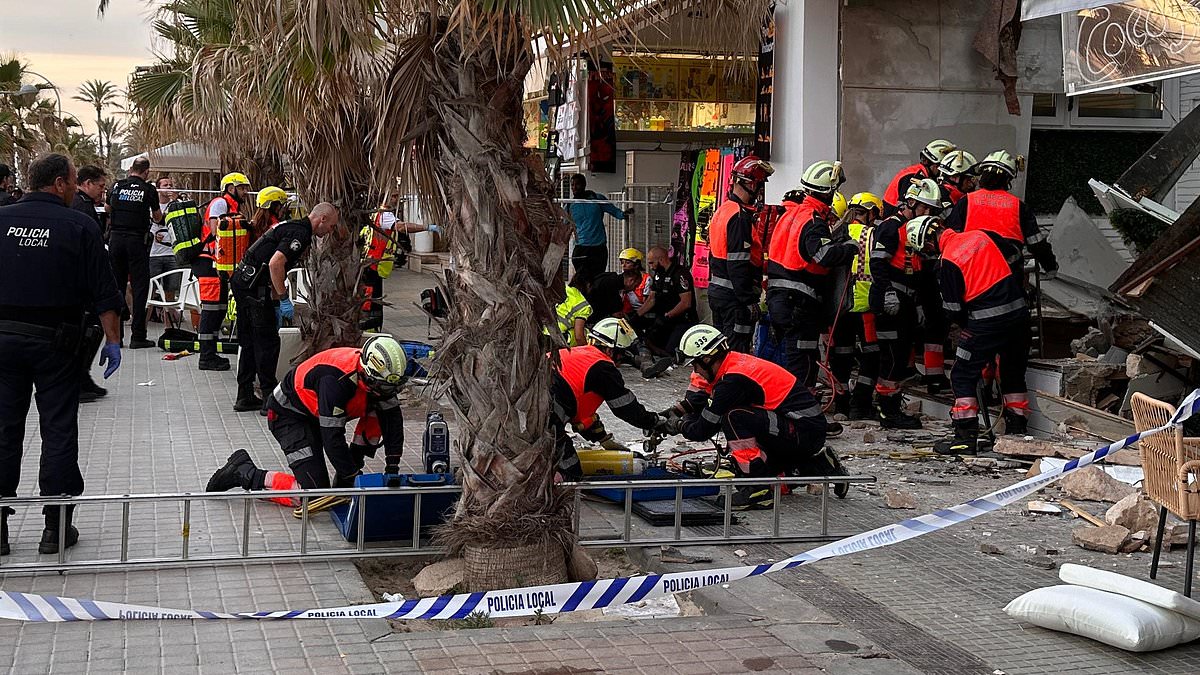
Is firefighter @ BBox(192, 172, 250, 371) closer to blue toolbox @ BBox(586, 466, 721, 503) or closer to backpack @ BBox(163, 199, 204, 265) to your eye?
backpack @ BBox(163, 199, 204, 265)

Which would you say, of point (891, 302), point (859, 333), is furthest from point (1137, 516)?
point (859, 333)

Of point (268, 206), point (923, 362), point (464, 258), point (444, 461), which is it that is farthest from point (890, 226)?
point (268, 206)

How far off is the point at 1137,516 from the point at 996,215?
3271mm

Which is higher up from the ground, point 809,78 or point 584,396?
point 809,78

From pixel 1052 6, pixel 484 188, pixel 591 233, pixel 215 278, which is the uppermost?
pixel 1052 6

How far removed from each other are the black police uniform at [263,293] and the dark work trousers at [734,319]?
3609mm

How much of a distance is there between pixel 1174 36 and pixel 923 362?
484 cm

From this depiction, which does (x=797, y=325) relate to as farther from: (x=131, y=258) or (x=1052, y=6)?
(x=131, y=258)

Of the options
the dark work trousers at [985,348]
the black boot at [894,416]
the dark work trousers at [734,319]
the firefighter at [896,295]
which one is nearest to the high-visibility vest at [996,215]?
the firefighter at [896,295]

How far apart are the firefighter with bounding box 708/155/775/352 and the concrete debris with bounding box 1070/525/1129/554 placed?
4.34 meters

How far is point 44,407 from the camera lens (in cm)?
645

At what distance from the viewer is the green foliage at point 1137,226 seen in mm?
9773

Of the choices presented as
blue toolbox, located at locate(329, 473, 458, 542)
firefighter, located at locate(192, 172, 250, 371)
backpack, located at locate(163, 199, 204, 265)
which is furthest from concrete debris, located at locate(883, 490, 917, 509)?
backpack, located at locate(163, 199, 204, 265)

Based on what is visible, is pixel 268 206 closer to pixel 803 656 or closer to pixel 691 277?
pixel 691 277
